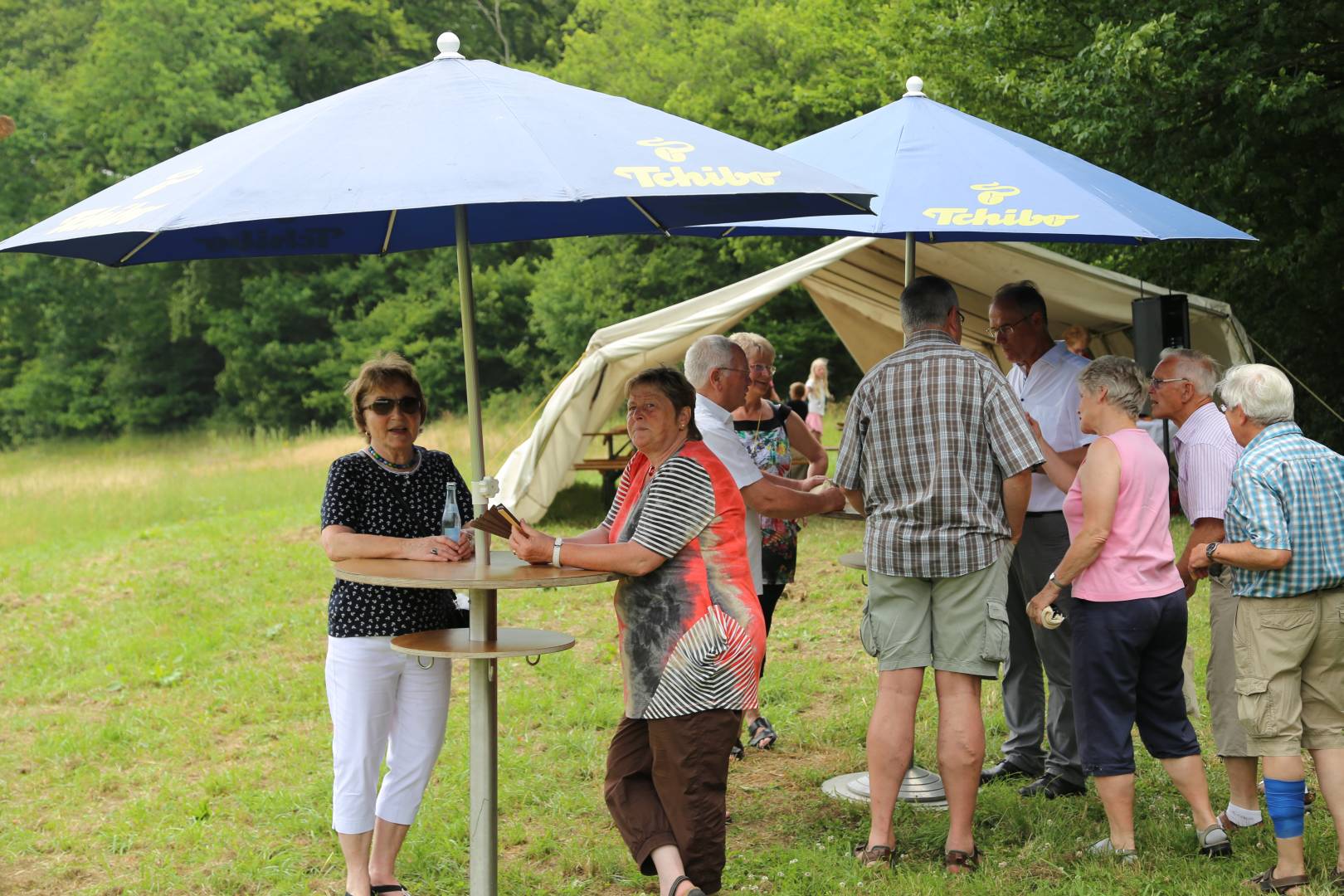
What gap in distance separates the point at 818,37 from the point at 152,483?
1383 cm

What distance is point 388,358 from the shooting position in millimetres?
4164

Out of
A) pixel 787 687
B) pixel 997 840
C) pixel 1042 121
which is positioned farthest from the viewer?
pixel 1042 121

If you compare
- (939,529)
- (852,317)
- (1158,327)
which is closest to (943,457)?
(939,529)

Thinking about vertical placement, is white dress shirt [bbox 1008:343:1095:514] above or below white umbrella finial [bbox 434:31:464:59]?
below

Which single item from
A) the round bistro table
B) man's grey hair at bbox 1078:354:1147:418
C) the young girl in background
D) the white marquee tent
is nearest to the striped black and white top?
the round bistro table

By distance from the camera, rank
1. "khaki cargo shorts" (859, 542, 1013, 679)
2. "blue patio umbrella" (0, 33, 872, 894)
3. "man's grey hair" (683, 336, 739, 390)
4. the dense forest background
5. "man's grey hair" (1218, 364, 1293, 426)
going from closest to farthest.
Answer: "blue patio umbrella" (0, 33, 872, 894) → "man's grey hair" (1218, 364, 1293, 426) → "khaki cargo shorts" (859, 542, 1013, 679) → "man's grey hair" (683, 336, 739, 390) → the dense forest background

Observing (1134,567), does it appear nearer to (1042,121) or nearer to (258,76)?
(1042,121)

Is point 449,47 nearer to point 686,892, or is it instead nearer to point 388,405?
point 388,405

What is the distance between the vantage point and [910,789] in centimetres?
517

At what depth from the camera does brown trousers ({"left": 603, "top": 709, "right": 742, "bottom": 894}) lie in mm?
3779

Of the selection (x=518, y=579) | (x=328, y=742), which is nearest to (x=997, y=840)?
(x=518, y=579)

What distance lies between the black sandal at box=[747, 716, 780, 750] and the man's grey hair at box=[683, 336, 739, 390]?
1888mm

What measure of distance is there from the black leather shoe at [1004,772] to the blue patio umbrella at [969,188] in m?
2.06

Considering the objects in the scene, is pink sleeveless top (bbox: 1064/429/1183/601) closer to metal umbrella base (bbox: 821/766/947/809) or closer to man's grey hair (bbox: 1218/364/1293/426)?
man's grey hair (bbox: 1218/364/1293/426)
